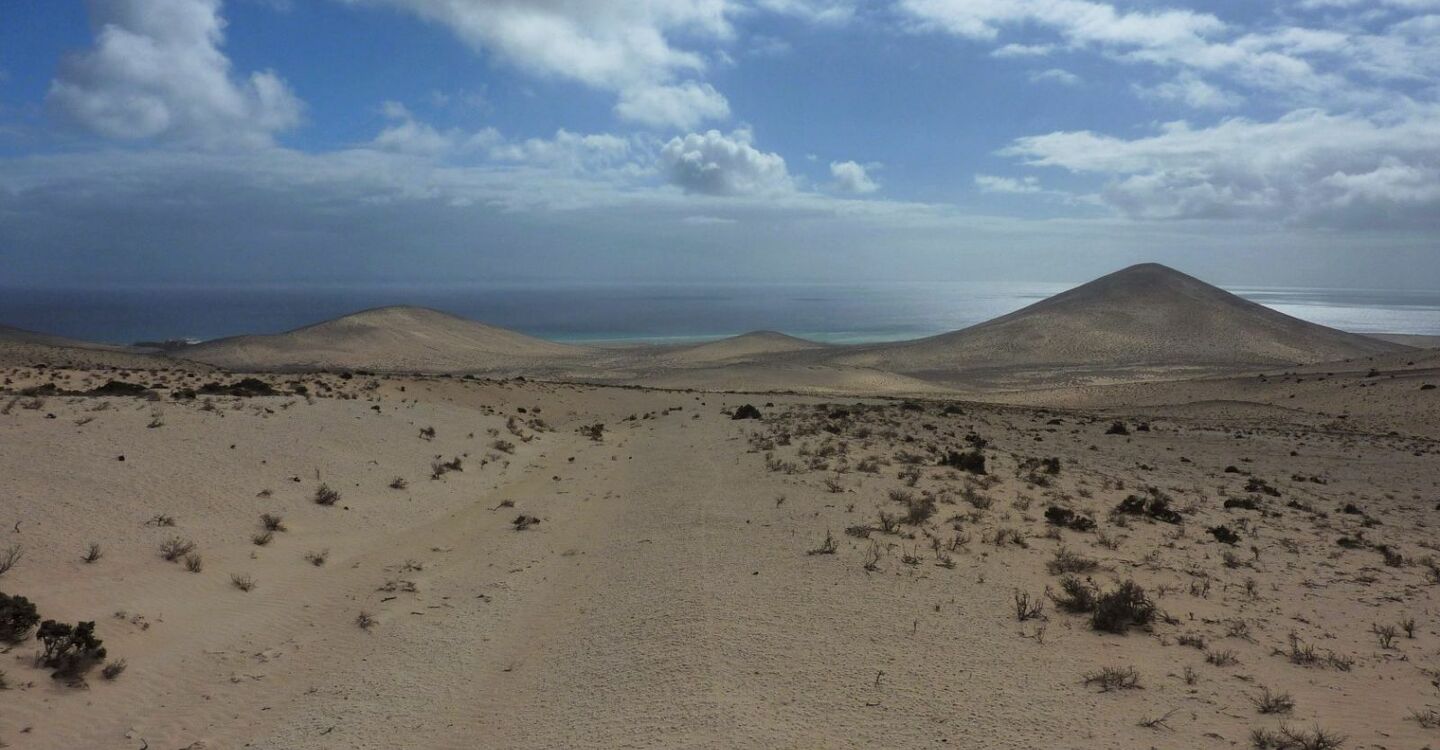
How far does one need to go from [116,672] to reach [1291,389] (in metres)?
42.1

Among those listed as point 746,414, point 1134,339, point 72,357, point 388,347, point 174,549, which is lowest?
point 174,549

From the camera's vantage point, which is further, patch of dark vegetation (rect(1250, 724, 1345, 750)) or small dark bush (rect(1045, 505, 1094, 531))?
small dark bush (rect(1045, 505, 1094, 531))

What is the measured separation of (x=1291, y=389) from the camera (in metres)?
35.1

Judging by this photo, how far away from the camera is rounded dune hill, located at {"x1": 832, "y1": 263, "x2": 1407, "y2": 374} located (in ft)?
206

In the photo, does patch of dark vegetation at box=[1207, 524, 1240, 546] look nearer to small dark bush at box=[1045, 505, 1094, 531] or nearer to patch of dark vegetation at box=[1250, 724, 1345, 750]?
small dark bush at box=[1045, 505, 1094, 531]

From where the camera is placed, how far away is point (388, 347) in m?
65.9

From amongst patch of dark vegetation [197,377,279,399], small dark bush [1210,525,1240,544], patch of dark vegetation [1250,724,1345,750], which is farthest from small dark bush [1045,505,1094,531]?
patch of dark vegetation [197,377,279,399]

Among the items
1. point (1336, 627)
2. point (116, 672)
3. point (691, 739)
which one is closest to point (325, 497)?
point (116, 672)

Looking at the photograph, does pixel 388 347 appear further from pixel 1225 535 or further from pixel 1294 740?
pixel 1294 740

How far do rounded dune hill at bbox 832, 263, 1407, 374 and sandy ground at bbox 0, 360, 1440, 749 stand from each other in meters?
49.7

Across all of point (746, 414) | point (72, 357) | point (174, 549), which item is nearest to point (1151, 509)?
point (174, 549)

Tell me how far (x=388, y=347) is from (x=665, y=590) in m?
64.8

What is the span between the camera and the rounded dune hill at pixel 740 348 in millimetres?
69375

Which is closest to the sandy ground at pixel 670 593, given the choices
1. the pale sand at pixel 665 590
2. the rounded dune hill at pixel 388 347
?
the pale sand at pixel 665 590
